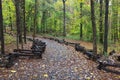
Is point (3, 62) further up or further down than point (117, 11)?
further down

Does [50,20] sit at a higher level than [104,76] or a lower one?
higher

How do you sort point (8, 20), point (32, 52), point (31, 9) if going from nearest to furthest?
point (32, 52) < point (8, 20) < point (31, 9)

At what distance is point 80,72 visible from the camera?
1334cm

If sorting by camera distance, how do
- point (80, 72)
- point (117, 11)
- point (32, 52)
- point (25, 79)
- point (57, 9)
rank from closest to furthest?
point (25, 79)
point (80, 72)
point (32, 52)
point (117, 11)
point (57, 9)

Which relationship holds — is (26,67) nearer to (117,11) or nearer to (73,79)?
(73,79)

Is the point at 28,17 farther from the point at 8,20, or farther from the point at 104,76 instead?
the point at 104,76

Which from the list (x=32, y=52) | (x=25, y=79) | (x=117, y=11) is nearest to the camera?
(x=25, y=79)

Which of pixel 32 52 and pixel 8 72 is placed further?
pixel 32 52

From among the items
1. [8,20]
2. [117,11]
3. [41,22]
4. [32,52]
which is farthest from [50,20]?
[32,52]

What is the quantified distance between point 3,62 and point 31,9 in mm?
42646

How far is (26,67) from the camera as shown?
46.6 ft

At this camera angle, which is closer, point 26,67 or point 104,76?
point 104,76

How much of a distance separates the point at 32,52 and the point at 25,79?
6496mm

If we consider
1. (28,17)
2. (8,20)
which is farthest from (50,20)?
(8,20)
